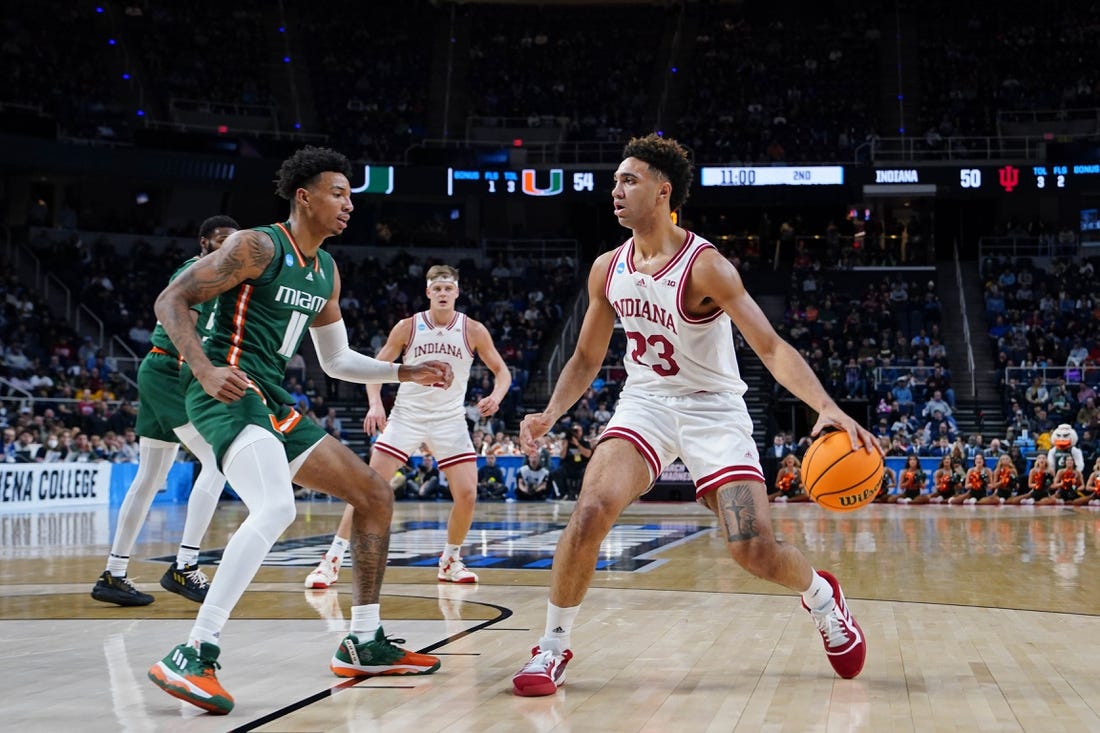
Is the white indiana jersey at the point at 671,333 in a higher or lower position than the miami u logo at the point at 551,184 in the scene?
lower

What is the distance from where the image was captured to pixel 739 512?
16.4 ft

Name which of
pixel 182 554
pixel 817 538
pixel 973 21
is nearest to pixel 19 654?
pixel 182 554

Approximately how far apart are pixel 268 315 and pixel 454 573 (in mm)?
3957

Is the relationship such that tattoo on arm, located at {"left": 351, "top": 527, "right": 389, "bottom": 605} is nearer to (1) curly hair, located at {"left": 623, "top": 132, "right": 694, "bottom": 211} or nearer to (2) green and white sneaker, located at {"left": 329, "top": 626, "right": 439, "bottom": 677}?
(2) green and white sneaker, located at {"left": 329, "top": 626, "right": 439, "bottom": 677}

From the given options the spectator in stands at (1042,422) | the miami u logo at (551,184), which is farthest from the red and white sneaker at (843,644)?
the miami u logo at (551,184)

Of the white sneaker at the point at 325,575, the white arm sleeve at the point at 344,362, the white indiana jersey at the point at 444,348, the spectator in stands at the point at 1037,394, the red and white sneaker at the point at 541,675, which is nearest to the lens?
the red and white sneaker at the point at 541,675

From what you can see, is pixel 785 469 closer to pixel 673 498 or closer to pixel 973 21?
pixel 673 498

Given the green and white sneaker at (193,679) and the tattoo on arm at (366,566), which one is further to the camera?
the tattoo on arm at (366,566)

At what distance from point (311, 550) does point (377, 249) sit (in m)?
24.4

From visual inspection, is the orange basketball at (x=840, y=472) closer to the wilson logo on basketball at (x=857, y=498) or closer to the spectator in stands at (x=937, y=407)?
the wilson logo on basketball at (x=857, y=498)

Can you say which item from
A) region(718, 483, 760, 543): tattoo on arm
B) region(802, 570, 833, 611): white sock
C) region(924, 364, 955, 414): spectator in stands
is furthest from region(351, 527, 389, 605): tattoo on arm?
region(924, 364, 955, 414): spectator in stands

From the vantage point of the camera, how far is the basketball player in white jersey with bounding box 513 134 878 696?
4973 millimetres

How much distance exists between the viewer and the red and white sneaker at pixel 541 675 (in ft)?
15.4

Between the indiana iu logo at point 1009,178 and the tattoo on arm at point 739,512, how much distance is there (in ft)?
97.2
